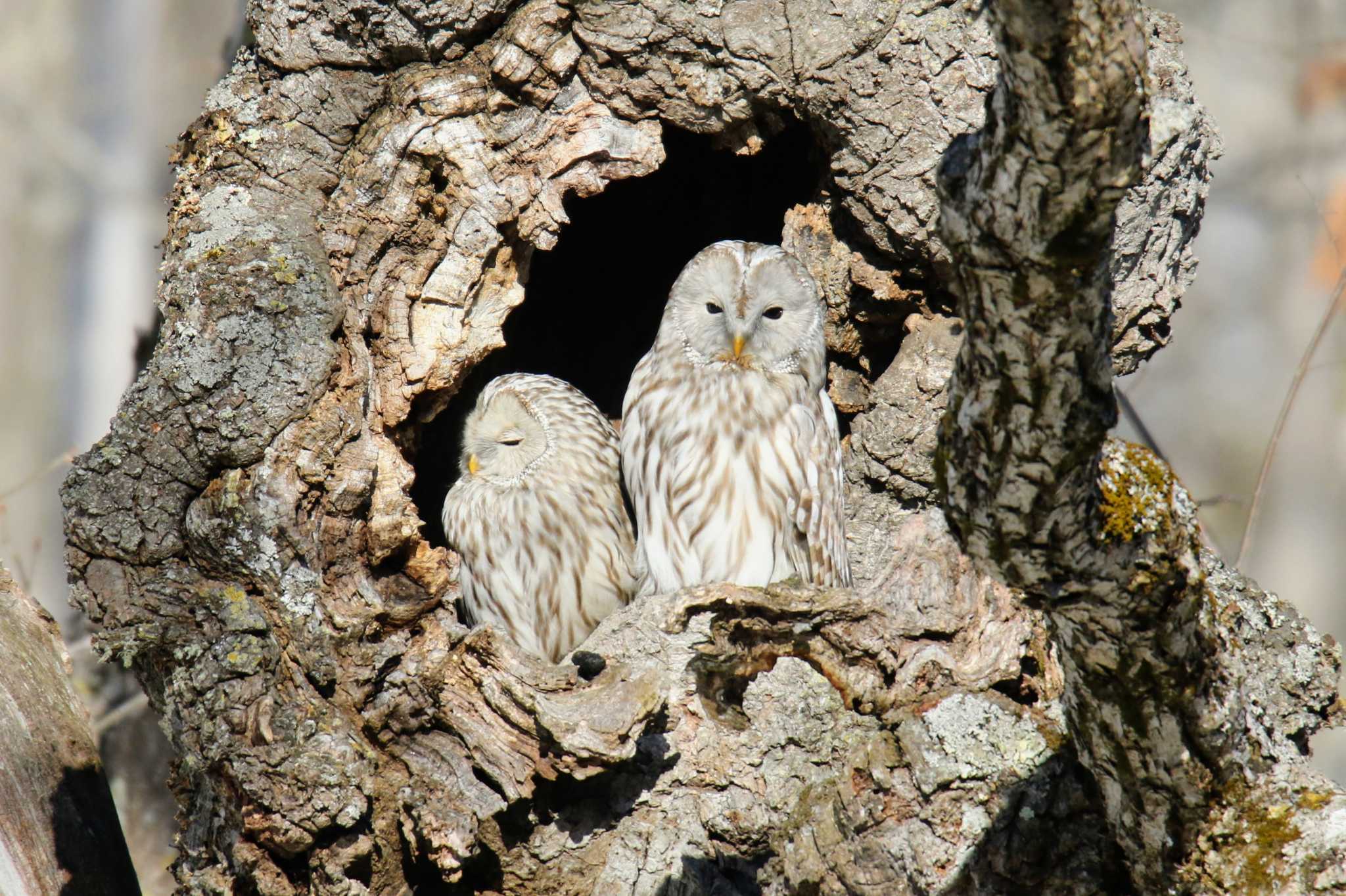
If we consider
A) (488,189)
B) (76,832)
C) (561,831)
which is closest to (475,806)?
(561,831)

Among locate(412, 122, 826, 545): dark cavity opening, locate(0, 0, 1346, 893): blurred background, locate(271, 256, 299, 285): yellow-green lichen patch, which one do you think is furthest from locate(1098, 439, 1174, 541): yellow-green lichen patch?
locate(0, 0, 1346, 893): blurred background

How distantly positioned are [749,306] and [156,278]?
10.7 ft

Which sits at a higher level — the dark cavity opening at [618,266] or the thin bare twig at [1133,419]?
the thin bare twig at [1133,419]

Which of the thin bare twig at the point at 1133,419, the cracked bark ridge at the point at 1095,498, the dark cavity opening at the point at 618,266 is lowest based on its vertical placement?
the cracked bark ridge at the point at 1095,498

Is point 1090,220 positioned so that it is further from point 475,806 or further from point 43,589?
point 43,589

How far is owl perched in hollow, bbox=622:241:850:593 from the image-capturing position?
12.8ft

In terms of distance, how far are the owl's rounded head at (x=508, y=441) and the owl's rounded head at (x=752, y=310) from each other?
0.59 m

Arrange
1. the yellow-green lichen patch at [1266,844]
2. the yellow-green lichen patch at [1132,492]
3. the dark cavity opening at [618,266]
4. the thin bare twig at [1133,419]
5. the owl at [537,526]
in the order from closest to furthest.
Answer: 1. the yellow-green lichen patch at [1132,492]
2. the yellow-green lichen patch at [1266,844]
3. the owl at [537,526]
4. the dark cavity opening at [618,266]
5. the thin bare twig at [1133,419]

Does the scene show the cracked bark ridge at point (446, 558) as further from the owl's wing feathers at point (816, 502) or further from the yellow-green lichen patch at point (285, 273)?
the owl's wing feathers at point (816, 502)

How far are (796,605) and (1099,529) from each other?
3.89 ft

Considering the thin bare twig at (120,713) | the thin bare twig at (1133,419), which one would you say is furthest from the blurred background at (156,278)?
the thin bare twig at (1133,419)

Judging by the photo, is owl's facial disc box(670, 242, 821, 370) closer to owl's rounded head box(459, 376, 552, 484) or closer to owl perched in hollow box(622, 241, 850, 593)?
owl perched in hollow box(622, 241, 850, 593)

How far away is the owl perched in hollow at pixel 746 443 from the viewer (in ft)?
12.8

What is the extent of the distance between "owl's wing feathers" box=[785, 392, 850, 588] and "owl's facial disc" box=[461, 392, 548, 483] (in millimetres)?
888
